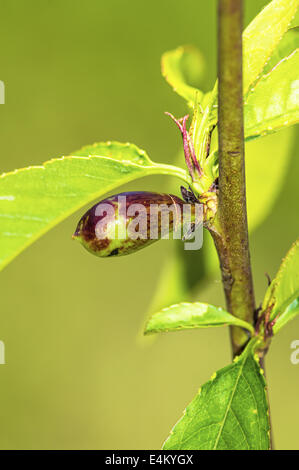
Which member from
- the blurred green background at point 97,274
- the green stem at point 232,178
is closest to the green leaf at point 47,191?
the green stem at point 232,178

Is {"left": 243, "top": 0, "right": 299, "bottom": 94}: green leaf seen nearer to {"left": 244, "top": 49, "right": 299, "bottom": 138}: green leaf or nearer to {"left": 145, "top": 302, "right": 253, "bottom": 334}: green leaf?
{"left": 244, "top": 49, "right": 299, "bottom": 138}: green leaf

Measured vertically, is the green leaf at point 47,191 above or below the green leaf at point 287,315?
above

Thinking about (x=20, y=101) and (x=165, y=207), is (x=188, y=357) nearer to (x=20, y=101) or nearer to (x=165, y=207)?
(x=20, y=101)

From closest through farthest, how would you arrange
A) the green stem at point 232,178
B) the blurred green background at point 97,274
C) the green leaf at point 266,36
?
the green stem at point 232,178, the green leaf at point 266,36, the blurred green background at point 97,274

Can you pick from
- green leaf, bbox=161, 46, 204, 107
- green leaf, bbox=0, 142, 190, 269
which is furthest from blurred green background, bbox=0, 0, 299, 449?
green leaf, bbox=0, 142, 190, 269

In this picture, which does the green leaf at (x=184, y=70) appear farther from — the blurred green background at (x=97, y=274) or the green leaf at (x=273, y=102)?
the blurred green background at (x=97, y=274)

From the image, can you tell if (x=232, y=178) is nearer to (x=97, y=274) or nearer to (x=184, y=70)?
(x=184, y=70)
